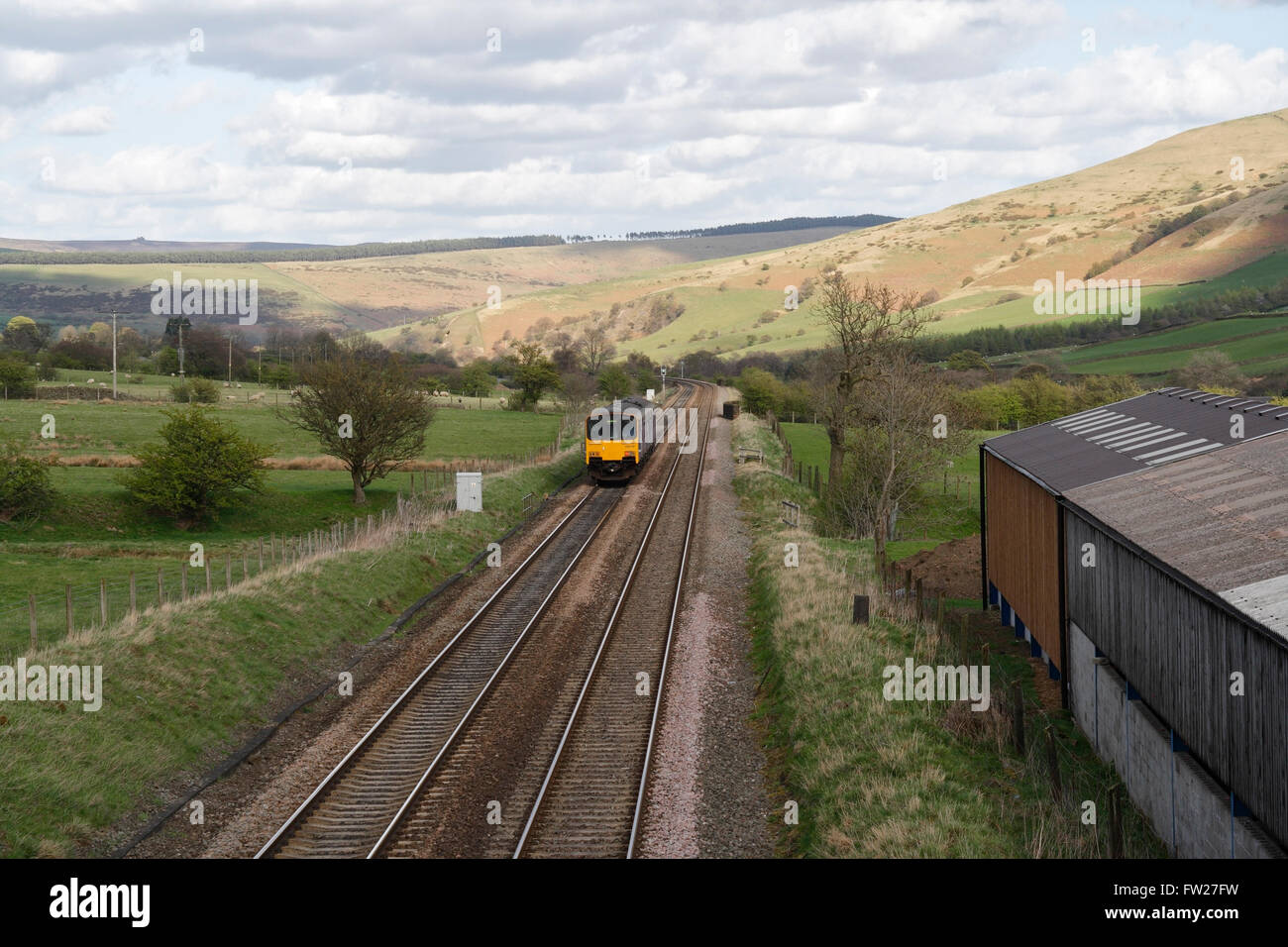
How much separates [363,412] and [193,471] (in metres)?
6.83

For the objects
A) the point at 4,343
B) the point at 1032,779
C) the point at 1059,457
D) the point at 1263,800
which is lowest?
the point at 1032,779

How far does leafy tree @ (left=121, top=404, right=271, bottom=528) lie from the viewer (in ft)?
131

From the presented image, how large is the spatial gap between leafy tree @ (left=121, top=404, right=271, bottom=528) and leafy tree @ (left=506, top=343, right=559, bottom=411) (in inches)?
1925

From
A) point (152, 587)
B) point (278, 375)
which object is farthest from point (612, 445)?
point (278, 375)

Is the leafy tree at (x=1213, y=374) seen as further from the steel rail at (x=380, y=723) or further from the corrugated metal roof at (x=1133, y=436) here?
the steel rail at (x=380, y=723)

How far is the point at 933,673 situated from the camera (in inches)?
701

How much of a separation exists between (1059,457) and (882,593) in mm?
5077

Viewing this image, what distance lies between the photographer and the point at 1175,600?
1248cm

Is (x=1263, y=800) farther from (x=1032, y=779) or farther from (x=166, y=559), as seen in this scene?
(x=166, y=559)

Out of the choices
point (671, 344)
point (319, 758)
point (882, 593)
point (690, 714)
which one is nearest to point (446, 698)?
point (319, 758)

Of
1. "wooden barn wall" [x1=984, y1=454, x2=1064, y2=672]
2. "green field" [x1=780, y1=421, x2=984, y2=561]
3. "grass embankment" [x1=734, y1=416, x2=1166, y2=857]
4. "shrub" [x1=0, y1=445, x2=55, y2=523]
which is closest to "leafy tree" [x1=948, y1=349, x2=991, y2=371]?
"green field" [x1=780, y1=421, x2=984, y2=561]

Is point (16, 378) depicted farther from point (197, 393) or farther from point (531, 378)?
point (531, 378)

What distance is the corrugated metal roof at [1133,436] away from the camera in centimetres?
1844
